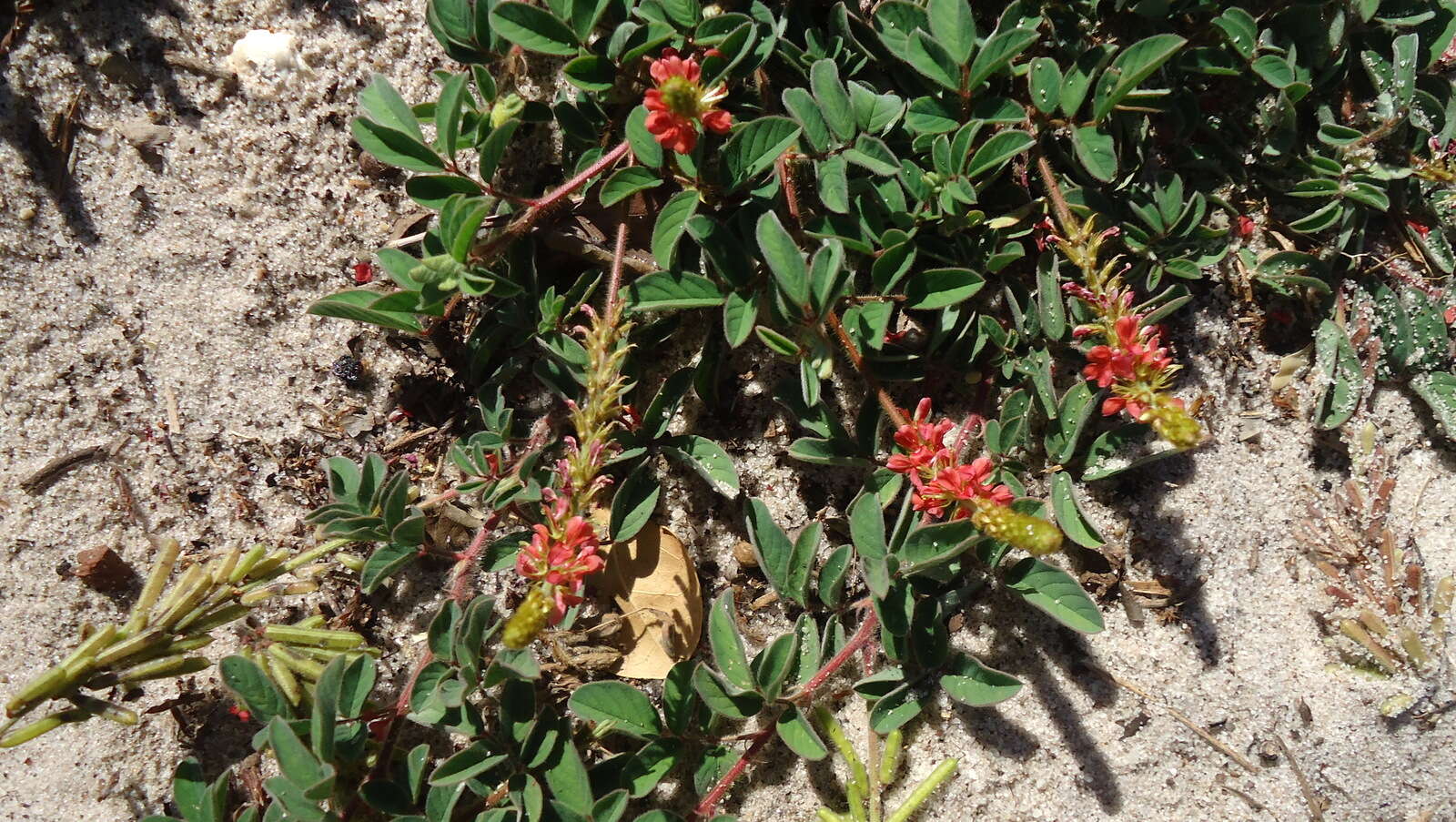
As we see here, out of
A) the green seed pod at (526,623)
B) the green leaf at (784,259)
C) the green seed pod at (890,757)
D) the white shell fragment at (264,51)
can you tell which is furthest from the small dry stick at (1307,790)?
the white shell fragment at (264,51)

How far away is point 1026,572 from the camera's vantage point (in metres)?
2.57

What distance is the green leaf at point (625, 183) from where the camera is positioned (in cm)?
255

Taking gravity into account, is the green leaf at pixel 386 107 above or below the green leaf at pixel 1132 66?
above

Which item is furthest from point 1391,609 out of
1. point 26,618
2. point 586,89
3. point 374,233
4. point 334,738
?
point 26,618

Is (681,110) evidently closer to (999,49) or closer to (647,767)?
(999,49)

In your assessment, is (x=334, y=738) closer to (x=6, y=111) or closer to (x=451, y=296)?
(x=451, y=296)

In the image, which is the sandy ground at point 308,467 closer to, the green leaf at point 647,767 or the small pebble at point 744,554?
the small pebble at point 744,554

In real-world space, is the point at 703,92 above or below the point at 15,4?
below

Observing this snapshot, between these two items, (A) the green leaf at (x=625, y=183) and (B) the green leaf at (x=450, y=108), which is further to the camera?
(A) the green leaf at (x=625, y=183)

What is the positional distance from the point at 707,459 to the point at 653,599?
1.59 feet

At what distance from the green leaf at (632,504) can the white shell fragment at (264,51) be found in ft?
5.52

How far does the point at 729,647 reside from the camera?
2578 mm

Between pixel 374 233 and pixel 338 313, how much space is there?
530mm

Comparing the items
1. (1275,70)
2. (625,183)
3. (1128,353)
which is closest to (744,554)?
(625,183)
